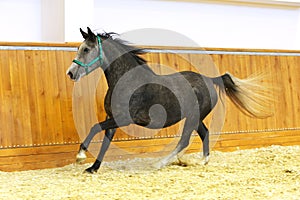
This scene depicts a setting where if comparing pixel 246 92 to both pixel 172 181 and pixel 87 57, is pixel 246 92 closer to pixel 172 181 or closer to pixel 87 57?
pixel 172 181

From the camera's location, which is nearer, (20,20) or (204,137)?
(204,137)

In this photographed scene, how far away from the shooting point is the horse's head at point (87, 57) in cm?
427

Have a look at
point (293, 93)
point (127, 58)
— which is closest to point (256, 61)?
Answer: point (293, 93)

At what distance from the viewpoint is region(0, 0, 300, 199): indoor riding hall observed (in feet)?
13.2

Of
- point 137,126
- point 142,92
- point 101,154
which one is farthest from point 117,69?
point 137,126

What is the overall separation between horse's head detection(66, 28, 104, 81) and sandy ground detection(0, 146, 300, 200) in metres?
0.90

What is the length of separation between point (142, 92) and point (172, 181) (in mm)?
896

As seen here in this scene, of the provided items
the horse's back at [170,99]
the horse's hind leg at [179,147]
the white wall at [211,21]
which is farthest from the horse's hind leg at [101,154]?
the white wall at [211,21]

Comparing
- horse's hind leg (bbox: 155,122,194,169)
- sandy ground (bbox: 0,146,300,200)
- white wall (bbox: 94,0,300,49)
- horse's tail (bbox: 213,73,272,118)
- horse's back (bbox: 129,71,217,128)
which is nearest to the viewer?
sandy ground (bbox: 0,146,300,200)

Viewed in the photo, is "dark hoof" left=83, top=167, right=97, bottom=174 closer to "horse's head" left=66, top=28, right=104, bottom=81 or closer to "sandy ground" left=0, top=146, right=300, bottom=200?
"sandy ground" left=0, top=146, right=300, bottom=200

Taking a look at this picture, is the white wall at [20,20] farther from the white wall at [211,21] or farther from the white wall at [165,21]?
the white wall at [211,21]

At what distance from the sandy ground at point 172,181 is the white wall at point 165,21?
189cm

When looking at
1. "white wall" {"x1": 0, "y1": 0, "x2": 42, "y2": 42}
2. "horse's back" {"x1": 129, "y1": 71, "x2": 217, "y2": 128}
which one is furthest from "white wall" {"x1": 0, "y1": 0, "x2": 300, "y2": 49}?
"horse's back" {"x1": 129, "y1": 71, "x2": 217, "y2": 128}

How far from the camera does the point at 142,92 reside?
4.52m
